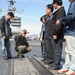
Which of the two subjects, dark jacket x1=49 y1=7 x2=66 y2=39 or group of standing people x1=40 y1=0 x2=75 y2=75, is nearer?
group of standing people x1=40 y1=0 x2=75 y2=75

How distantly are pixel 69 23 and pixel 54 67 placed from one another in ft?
4.97

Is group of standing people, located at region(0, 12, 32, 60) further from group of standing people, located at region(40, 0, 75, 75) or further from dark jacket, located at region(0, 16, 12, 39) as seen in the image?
group of standing people, located at region(40, 0, 75, 75)

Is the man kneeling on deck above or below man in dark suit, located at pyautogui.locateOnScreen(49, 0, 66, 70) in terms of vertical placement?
below

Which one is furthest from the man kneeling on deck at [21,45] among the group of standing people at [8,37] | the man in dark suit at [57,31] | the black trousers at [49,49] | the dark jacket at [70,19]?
the dark jacket at [70,19]

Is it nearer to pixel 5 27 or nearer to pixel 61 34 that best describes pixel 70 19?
pixel 61 34


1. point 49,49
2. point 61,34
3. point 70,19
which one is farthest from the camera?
point 49,49

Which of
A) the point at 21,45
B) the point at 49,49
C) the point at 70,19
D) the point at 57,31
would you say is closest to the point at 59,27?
the point at 57,31

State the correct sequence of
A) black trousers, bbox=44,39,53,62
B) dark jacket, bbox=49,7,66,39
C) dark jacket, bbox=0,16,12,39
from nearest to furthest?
dark jacket, bbox=49,7,66,39 < black trousers, bbox=44,39,53,62 < dark jacket, bbox=0,16,12,39

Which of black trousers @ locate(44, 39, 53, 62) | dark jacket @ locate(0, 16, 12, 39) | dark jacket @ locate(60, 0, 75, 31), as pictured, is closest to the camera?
dark jacket @ locate(60, 0, 75, 31)

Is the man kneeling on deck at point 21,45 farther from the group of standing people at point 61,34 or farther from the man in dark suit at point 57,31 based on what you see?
the man in dark suit at point 57,31

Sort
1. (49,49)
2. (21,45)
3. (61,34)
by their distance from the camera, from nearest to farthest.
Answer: (61,34) < (49,49) < (21,45)

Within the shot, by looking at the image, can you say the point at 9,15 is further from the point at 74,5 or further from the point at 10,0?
the point at 10,0

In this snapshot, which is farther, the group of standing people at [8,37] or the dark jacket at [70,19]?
the group of standing people at [8,37]

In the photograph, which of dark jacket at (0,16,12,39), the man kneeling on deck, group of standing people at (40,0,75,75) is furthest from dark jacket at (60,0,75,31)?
the man kneeling on deck
